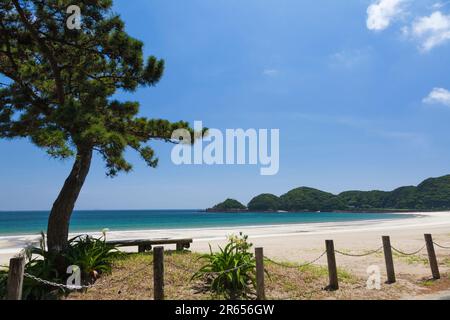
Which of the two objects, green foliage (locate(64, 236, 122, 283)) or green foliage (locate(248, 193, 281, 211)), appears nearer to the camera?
green foliage (locate(64, 236, 122, 283))

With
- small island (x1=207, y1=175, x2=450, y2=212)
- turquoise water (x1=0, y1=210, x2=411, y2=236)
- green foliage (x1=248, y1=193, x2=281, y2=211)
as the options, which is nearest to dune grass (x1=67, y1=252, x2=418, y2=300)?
→ turquoise water (x1=0, y1=210, x2=411, y2=236)

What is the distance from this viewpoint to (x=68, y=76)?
920cm

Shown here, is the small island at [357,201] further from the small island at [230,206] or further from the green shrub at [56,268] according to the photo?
the green shrub at [56,268]

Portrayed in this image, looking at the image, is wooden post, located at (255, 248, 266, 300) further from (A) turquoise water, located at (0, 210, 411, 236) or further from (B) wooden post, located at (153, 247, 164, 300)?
(A) turquoise water, located at (0, 210, 411, 236)

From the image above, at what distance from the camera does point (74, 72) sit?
8977mm

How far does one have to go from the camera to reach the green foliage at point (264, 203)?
555 feet

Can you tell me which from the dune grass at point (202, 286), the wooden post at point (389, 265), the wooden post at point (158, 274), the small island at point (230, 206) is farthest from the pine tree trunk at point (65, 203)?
the small island at point (230, 206)

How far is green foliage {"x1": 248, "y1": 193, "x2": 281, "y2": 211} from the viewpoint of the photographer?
169238 millimetres

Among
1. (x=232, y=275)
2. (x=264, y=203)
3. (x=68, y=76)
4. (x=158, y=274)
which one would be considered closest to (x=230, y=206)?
(x=264, y=203)

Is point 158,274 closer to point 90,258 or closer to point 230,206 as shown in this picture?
point 90,258

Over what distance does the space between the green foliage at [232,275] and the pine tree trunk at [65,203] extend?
341 centimetres

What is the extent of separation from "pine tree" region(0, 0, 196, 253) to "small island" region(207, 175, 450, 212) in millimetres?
127021
